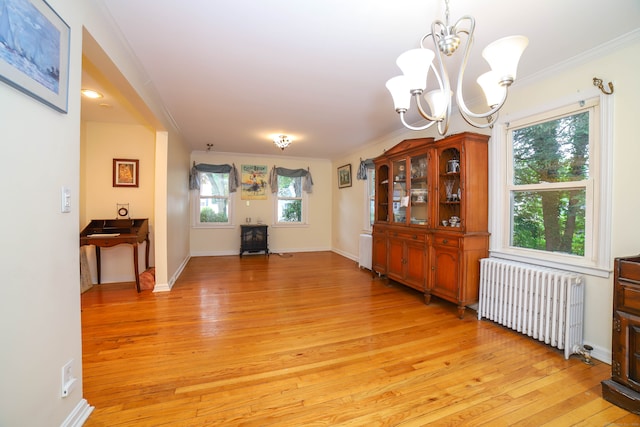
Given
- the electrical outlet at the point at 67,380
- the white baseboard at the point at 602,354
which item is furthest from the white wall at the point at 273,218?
the white baseboard at the point at 602,354

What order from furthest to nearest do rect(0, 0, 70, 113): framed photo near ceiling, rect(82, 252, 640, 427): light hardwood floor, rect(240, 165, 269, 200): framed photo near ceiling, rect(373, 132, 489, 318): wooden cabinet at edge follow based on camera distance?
rect(240, 165, 269, 200): framed photo near ceiling, rect(373, 132, 489, 318): wooden cabinet at edge, rect(82, 252, 640, 427): light hardwood floor, rect(0, 0, 70, 113): framed photo near ceiling

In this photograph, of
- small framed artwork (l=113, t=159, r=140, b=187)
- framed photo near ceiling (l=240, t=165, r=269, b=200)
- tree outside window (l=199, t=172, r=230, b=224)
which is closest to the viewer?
small framed artwork (l=113, t=159, r=140, b=187)

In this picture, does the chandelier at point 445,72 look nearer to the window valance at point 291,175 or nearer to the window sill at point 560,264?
the window sill at point 560,264

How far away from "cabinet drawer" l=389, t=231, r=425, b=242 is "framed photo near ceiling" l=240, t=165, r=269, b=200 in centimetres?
365

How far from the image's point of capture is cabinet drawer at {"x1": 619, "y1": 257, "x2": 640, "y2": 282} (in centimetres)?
154

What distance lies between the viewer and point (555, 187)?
2.36 meters

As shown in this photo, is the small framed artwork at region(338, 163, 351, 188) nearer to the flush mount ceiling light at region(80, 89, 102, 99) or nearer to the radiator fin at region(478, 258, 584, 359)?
the radiator fin at region(478, 258, 584, 359)

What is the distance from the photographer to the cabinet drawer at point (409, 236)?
3.24 metres

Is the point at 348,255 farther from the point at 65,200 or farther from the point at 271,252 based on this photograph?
the point at 65,200

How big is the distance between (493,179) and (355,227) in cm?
314

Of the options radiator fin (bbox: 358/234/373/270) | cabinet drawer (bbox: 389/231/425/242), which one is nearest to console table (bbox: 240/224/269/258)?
radiator fin (bbox: 358/234/373/270)

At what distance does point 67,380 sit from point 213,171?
198 inches

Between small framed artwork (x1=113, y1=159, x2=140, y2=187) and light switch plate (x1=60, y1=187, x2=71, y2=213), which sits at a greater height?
small framed artwork (x1=113, y1=159, x2=140, y2=187)

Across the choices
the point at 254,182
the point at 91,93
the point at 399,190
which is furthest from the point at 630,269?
the point at 254,182
